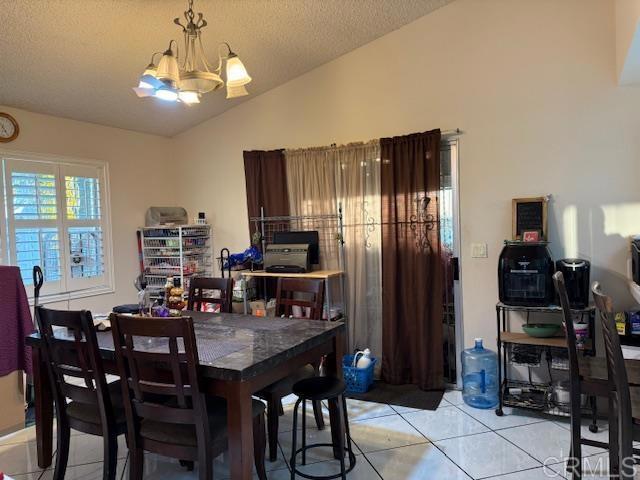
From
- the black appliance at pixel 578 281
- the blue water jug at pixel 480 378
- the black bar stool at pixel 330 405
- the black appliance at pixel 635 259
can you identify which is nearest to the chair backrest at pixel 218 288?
the black bar stool at pixel 330 405

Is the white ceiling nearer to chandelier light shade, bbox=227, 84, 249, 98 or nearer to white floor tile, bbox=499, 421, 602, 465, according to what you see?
chandelier light shade, bbox=227, 84, 249, 98

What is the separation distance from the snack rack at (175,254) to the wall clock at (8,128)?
4.84 feet

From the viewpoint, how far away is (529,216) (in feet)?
10.6

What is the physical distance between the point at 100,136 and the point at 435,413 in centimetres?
407

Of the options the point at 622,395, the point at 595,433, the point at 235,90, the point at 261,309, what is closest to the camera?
the point at 622,395

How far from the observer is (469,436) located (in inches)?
111

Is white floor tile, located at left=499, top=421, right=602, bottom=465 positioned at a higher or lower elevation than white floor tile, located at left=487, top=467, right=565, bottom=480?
lower

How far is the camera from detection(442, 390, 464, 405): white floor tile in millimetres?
3383

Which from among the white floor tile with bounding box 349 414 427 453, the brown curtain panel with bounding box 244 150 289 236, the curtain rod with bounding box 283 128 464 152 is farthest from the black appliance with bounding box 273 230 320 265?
the white floor tile with bounding box 349 414 427 453

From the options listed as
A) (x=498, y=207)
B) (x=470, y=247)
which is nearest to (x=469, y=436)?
(x=470, y=247)

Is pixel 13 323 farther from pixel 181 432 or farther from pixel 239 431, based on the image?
pixel 239 431

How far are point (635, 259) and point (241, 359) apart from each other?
7.98 feet

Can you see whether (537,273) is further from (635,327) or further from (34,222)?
A: (34,222)

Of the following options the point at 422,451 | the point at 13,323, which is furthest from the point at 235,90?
the point at 422,451
